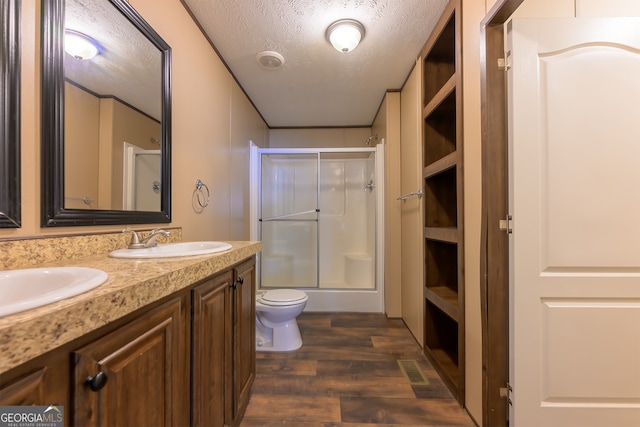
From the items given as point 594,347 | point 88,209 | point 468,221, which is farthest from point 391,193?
point 88,209

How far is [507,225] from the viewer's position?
1157 millimetres

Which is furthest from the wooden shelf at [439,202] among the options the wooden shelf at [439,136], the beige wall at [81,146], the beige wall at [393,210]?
the beige wall at [81,146]

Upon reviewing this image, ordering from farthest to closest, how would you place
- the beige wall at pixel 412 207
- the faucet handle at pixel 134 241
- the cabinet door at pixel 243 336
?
the beige wall at pixel 412 207
the cabinet door at pixel 243 336
the faucet handle at pixel 134 241

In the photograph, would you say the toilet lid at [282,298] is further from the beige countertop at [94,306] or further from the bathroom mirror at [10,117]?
the bathroom mirror at [10,117]

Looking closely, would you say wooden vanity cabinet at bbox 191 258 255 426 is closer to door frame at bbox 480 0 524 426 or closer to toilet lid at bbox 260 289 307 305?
toilet lid at bbox 260 289 307 305

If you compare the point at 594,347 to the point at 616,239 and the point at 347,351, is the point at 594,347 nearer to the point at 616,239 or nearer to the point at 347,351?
the point at 616,239

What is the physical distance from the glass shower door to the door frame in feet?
7.46

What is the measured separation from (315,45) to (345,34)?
28 centimetres

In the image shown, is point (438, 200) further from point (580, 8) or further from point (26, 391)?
point (26, 391)

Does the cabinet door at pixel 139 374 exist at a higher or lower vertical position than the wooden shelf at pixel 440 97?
lower

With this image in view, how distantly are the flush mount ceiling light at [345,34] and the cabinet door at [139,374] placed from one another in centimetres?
181

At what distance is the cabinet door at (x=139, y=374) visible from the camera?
494mm

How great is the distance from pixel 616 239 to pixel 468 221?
559 millimetres

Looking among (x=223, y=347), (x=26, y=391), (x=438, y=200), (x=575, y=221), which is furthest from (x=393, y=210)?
(x=26, y=391)
